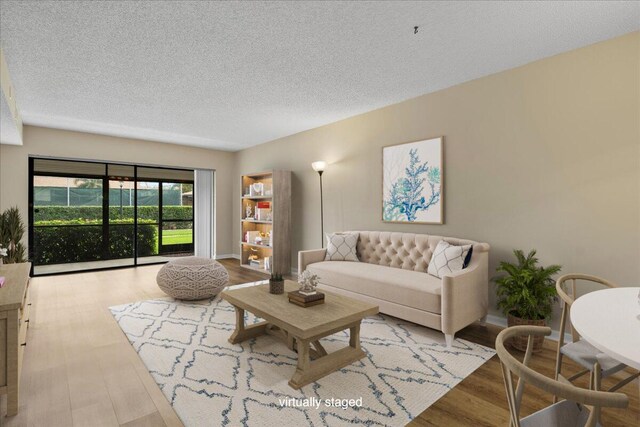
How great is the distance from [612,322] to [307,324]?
5.18 ft

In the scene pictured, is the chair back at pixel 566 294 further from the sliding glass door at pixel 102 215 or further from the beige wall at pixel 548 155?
the sliding glass door at pixel 102 215

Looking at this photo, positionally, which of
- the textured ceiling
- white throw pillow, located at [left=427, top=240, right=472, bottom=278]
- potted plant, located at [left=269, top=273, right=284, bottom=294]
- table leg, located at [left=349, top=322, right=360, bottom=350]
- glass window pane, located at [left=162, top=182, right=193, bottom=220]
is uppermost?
the textured ceiling

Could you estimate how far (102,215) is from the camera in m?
6.05

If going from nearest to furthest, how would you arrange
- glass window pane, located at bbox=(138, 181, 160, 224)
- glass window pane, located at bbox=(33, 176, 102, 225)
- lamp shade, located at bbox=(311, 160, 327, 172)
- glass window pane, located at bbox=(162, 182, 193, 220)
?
lamp shade, located at bbox=(311, 160, 327, 172), glass window pane, located at bbox=(33, 176, 102, 225), glass window pane, located at bbox=(138, 181, 160, 224), glass window pane, located at bbox=(162, 182, 193, 220)

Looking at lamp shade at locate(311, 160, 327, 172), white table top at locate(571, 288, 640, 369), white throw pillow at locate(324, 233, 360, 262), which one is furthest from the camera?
lamp shade at locate(311, 160, 327, 172)

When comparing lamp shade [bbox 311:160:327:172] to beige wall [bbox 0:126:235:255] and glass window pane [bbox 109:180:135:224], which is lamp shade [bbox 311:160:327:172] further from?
glass window pane [bbox 109:180:135:224]

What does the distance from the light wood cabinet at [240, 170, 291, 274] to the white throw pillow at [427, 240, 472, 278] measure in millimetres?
2993

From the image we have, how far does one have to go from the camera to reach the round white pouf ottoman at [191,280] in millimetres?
3932

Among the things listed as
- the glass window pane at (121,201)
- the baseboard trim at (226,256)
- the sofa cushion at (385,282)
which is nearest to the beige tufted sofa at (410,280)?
the sofa cushion at (385,282)

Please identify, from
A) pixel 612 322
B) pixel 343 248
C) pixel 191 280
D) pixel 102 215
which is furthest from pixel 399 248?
pixel 102 215

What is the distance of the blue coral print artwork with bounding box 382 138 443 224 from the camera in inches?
151

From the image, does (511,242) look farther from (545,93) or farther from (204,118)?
(204,118)

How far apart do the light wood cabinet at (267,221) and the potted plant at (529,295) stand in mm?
3699

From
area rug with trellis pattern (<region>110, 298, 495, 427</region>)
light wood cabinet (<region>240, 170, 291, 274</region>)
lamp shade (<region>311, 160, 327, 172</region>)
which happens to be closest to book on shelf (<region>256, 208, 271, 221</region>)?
light wood cabinet (<region>240, 170, 291, 274</region>)
